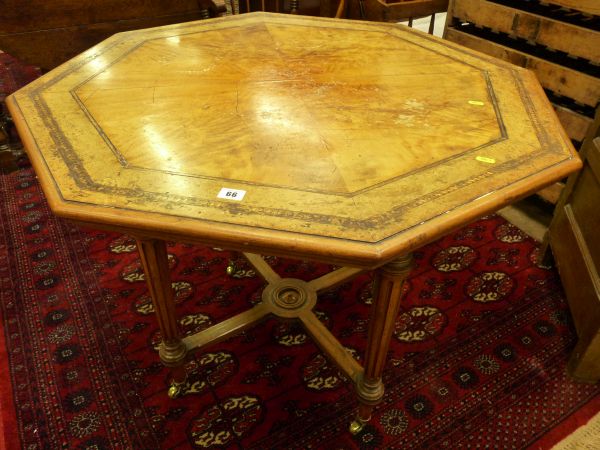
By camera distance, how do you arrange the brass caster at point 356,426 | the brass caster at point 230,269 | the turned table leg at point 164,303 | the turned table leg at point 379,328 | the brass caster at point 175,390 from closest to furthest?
the turned table leg at point 379,328, the turned table leg at point 164,303, the brass caster at point 356,426, the brass caster at point 175,390, the brass caster at point 230,269

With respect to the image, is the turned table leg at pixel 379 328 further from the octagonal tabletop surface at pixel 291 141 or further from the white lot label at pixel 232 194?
the white lot label at pixel 232 194

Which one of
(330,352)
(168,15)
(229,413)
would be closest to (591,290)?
(330,352)

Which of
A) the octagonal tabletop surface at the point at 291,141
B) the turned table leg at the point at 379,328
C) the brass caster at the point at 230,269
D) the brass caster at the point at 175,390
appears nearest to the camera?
the octagonal tabletop surface at the point at 291,141

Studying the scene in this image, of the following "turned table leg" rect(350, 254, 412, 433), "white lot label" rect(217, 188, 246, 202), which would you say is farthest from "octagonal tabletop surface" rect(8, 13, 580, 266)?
"turned table leg" rect(350, 254, 412, 433)

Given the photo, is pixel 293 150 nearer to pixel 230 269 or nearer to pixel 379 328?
pixel 379 328

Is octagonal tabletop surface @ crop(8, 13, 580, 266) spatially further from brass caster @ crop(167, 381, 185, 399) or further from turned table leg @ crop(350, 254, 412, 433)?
brass caster @ crop(167, 381, 185, 399)

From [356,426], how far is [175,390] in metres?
0.65

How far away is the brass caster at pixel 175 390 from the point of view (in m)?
1.64

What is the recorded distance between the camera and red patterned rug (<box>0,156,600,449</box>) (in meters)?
1.55

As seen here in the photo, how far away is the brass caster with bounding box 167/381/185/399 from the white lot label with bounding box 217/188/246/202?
933 mm

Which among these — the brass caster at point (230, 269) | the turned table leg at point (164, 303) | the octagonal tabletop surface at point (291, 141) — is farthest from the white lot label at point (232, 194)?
the brass caster at point (230, 269)

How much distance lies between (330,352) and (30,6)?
99.2 inches

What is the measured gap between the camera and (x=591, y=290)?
166 cm

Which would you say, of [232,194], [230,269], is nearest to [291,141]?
[232,194]
